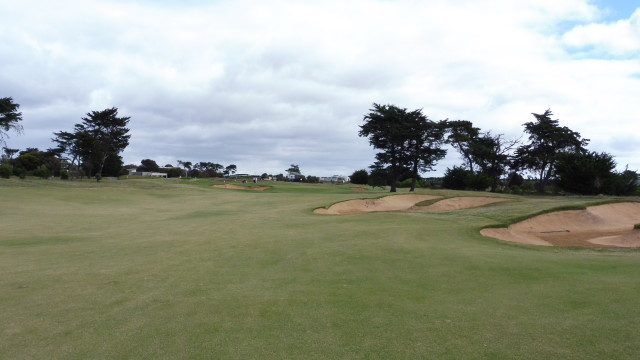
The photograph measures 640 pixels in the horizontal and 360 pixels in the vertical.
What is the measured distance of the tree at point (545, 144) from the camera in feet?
178

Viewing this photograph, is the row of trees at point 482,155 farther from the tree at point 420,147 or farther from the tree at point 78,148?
the tree at point 78,148

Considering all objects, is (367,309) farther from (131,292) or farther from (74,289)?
(74,289)

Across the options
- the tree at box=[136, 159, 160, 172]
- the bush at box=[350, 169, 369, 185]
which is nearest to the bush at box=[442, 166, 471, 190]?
the bush at box=[350, 169, 369, 185]

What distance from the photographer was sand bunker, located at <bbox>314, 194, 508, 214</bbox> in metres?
27.6

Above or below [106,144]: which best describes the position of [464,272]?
below

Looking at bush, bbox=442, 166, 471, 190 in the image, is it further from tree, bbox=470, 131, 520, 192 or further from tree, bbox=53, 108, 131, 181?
tree, bbox=53, 108, 131, 181

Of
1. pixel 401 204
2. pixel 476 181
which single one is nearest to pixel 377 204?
pixel 401 204

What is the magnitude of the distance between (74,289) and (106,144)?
65.5 m

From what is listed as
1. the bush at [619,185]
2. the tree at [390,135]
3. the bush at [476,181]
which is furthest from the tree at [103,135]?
the bush at [619,185]

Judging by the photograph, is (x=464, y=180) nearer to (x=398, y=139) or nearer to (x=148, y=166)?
(x=398, y=139)

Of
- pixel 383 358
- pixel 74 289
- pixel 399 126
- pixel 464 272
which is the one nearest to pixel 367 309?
pixel 383 358

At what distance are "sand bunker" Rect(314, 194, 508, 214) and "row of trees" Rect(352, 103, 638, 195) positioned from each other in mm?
15521

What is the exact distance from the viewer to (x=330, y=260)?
32.9ft

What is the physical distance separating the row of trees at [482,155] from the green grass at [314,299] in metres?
32.6
